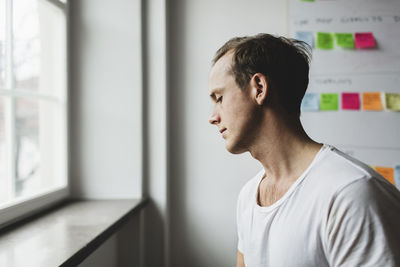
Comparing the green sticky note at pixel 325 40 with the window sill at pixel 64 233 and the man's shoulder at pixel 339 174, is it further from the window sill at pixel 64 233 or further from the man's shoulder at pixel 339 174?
the window sill at pixel 64 233

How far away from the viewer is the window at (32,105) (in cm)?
133

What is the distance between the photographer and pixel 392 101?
5.62 ft

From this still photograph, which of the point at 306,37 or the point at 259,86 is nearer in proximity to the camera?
the point at 259,86

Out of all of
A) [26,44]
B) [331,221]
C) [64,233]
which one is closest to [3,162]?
[64,233]

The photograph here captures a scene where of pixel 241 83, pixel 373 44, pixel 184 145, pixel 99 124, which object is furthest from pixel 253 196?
pixel 373 44

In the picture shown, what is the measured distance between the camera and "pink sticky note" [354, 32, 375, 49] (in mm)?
1733

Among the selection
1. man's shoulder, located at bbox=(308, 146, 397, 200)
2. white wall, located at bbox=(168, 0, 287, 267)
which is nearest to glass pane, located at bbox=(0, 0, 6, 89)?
white wall, located at bbox=(168, 0, 287, 267)

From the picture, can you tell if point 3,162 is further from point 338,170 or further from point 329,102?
point 329,102

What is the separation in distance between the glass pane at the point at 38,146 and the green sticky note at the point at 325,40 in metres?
1.56

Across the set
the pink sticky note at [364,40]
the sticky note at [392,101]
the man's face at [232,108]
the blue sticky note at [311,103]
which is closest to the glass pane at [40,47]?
the man's face at [232,108]

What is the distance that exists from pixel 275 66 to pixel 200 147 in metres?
1.04

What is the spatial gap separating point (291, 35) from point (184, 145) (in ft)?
3.02

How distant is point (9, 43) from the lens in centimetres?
132

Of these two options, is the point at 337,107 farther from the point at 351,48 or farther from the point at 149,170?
the point at 149,170
